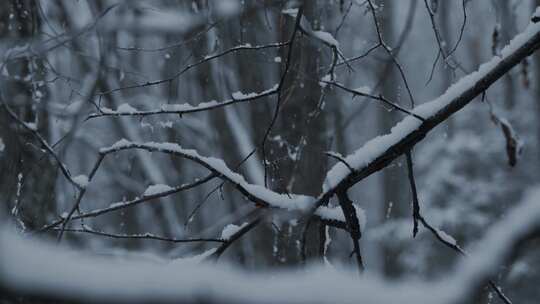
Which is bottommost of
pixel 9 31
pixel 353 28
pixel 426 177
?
pixel 9 31

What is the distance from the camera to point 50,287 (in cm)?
56

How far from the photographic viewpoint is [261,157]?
2430 millimetres

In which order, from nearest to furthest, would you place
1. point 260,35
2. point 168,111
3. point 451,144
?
1. point 168,111
2. point 260,35
3. point 451,144

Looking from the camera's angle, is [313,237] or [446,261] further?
[446,261]

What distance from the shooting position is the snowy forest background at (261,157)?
67 centimetres

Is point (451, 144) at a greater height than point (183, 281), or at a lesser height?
greater

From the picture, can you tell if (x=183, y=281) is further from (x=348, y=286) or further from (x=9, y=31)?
(x=9, y=31)

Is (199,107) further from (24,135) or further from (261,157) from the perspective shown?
(24,135)

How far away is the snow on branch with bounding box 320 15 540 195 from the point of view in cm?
189

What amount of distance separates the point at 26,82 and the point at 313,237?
1.46 metres

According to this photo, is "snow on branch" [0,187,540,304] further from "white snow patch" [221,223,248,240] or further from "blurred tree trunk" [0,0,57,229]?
"blurred tree trunk" [0,0,57,229]

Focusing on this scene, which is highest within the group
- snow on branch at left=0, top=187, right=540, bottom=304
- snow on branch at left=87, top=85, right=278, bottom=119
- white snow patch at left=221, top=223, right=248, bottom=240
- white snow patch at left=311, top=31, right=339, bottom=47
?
white snow patch at left=311, top=31, right=339, bottom=47

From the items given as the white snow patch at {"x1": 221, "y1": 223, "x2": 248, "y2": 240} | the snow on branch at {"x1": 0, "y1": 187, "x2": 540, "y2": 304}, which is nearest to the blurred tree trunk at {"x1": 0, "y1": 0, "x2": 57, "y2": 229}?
the white snow patch at {"x1": 221, "y1": 223, "x2": 248, "y2": 240}

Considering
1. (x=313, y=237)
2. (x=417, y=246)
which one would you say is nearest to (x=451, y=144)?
(x=417, y=246)
